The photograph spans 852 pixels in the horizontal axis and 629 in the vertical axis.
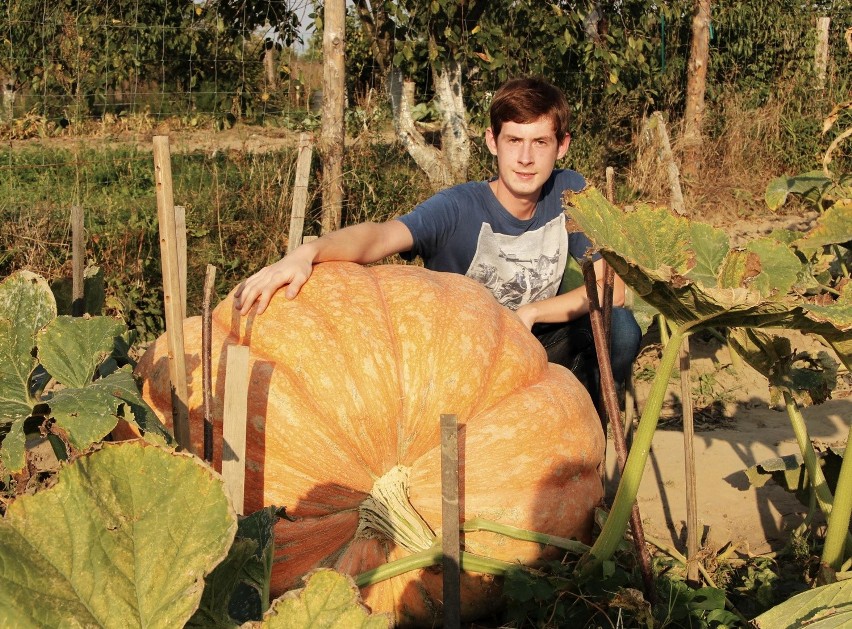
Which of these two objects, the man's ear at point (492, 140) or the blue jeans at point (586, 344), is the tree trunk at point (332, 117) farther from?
the blue jeans at point (586, 344)

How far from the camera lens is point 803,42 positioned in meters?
9.09

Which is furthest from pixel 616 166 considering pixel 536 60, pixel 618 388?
pixel 618 388

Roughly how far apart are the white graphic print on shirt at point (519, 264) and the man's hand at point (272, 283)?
39.7 inches

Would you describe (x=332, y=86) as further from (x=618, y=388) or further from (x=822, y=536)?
(x=822, y=536)

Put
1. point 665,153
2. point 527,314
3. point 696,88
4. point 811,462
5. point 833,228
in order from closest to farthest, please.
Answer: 1. point 811,462
2. point 833,228
3. point 527,314
4. point 665,153
5. point 696,88

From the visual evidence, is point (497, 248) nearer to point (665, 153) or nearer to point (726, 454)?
point (726, 454)

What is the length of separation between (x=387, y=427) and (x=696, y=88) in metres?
6.46

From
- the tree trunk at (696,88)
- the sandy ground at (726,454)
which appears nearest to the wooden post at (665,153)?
the tree trunk at (696,88)

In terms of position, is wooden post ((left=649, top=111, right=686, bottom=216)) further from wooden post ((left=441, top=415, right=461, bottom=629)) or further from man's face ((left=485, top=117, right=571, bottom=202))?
wooden post ((left=441, top=415, right=461, bottom=629))

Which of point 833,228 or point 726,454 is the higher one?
point 833,228

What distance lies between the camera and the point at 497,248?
3.35m

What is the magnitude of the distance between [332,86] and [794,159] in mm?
4812

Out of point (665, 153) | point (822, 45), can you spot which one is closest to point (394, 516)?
point (665, 153)

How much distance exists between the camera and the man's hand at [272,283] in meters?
2.37
